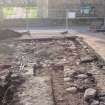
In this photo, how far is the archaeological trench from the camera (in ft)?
29.2

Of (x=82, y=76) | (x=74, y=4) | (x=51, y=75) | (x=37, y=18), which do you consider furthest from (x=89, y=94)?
(x=74, y=4)

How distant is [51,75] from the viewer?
11461 mm

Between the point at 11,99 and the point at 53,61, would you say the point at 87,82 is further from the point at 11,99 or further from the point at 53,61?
the point at 53,61

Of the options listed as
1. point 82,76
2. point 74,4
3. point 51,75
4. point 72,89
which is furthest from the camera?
point 74,4

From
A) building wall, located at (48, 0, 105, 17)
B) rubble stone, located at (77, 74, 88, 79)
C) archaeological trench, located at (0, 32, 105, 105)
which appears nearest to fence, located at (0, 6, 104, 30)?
building wall, located at (48, 0, 105, 17)

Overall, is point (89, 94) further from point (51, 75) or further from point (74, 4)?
point (74, 4)

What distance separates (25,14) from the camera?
93.4 ft

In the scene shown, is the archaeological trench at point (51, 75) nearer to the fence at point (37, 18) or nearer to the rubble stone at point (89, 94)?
the rubble stone at point (89, 94)

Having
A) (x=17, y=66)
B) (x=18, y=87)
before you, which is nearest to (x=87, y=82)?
(x=18, y=87)

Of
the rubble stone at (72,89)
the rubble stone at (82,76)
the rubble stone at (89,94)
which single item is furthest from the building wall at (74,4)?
the rubble stone at (89,94)

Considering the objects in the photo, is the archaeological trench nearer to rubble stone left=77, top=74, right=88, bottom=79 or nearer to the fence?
rubble stone left=77, top=74, right=88, bottom=79

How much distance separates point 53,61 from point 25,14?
1505 cm

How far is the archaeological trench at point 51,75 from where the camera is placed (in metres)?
8.91

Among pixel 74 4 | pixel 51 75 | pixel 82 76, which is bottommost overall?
pixel 51 75
